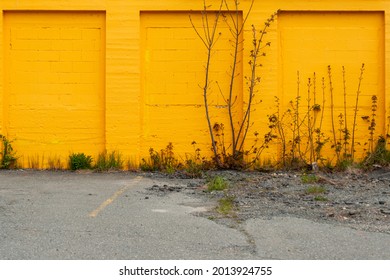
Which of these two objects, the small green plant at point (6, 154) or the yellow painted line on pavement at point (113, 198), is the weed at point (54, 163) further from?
the yellow painted line on pavement at point (113, 198)

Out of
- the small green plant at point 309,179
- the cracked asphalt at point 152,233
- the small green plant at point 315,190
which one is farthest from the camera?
the small green plant at point 309,179

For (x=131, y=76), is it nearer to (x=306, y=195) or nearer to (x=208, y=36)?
(x=208, y=36)

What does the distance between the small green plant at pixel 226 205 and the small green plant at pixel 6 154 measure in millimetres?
5241

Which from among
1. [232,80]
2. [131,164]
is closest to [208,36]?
[232,80]

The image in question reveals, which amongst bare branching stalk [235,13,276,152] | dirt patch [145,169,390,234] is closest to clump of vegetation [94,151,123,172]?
dirt patch [145,169,390,234]

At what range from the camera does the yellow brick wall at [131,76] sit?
11.3 meters

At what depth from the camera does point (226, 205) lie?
23.7ft

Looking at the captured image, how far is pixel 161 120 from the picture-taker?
11445 mm

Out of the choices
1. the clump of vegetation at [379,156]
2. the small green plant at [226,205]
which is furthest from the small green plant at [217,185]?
the clump of vegetation at [379,156]

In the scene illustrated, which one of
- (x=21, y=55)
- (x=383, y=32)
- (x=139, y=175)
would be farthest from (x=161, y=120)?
(x=383, y=32)

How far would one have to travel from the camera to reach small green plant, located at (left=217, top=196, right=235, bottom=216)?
22.5 ft

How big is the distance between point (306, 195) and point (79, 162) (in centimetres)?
493

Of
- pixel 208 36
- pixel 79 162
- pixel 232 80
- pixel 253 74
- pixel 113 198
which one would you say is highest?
pixel 208 36

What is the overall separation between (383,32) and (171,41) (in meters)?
4.02
